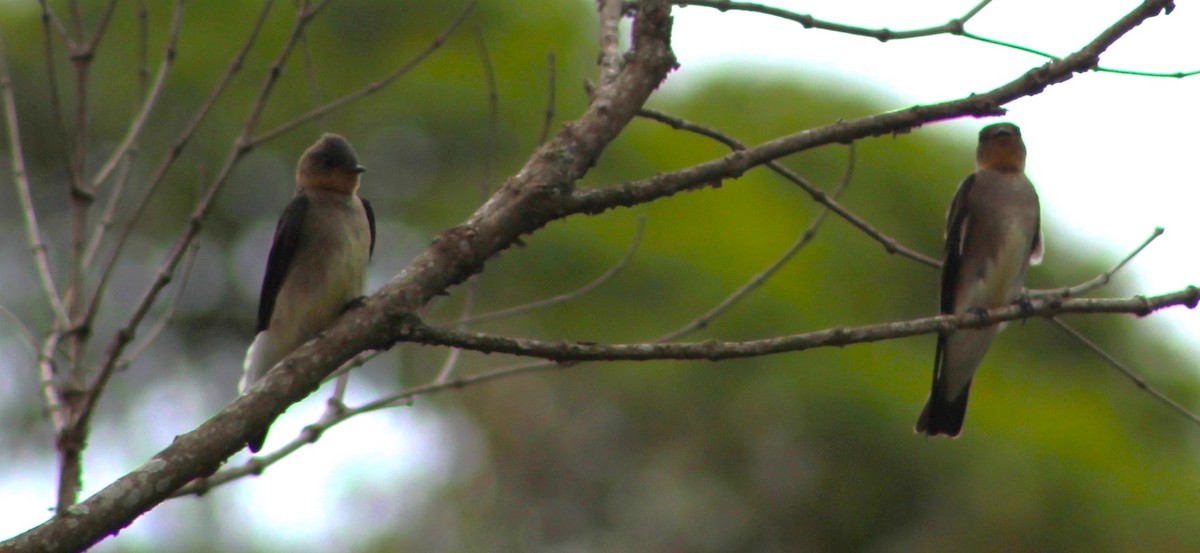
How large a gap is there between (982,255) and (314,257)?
3695 mm

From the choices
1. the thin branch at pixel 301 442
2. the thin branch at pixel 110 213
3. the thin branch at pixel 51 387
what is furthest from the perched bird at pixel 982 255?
the thin branch at pixel 51 387

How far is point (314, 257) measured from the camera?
18.3ft

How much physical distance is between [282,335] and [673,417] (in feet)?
37.0

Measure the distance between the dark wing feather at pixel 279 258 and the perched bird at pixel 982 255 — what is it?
3.56m

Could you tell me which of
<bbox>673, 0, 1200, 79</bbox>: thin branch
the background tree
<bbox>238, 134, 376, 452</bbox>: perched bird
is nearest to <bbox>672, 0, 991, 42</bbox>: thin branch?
<bbox>673, 0, 1200, 79</bbox>: thin branch

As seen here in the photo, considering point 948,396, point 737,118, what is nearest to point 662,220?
point 737,118

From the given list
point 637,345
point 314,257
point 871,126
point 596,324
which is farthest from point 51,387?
point 596,324

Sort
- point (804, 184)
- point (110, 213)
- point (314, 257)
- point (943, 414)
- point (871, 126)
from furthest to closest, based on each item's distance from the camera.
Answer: point (943, 414), point (314, 257), point (110, 213), point (804, 184), point (871, 126)

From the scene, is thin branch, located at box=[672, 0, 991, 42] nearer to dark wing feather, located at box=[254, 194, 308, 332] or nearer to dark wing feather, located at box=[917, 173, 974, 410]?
dark wing feather, located at box=[254, 194, 308, 332]

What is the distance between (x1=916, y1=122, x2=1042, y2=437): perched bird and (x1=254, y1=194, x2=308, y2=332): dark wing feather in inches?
140

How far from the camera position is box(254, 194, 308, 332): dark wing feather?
5.70m

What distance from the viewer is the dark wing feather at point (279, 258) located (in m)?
5.70

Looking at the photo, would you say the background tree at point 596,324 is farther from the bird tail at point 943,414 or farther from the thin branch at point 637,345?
the thin branch at point 637,345

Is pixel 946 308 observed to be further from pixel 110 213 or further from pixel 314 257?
pixel 110 213
